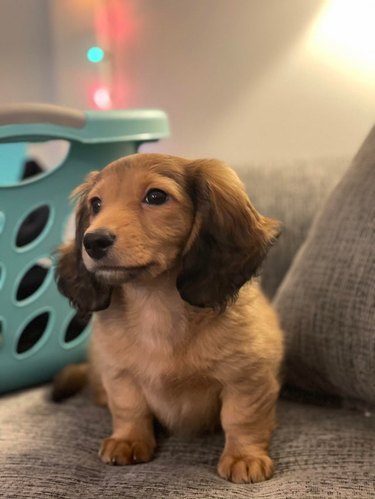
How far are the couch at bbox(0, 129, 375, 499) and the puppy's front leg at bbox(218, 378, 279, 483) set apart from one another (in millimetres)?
33

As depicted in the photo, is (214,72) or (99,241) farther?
(214,72)

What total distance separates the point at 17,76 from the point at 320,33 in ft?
3.41

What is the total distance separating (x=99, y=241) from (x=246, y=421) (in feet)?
1.31

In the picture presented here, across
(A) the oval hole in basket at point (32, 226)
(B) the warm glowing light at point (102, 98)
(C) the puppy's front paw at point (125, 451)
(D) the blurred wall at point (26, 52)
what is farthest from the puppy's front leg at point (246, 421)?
(D) the blurred wall at point (26, 52)

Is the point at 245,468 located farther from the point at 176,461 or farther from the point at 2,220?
the point at 2,220

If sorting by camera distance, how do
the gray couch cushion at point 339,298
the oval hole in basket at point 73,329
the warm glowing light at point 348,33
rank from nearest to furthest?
the gray couch cushion at point 339,298 → the oval hole in basket at point 73,329 → the warm glowing light at point 348,33

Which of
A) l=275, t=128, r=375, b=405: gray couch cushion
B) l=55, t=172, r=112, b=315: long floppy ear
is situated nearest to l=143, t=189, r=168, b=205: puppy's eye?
l=55, t=172, r=112, b=315: long floppy ear

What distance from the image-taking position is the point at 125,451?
1065 mm

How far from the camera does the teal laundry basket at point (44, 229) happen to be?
4.44ft

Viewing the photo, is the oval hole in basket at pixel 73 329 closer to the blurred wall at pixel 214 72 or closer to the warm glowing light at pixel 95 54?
the blurred wall at pixel 214 72

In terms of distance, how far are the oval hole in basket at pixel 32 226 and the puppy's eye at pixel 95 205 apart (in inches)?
18.4

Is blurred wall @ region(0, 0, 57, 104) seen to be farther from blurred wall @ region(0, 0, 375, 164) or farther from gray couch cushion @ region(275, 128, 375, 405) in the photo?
gray couch cushion @ region(275, 128, 375, 405)

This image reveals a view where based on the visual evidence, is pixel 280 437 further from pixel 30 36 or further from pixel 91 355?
pixel 30 36

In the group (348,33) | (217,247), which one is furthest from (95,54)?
(217,247)
